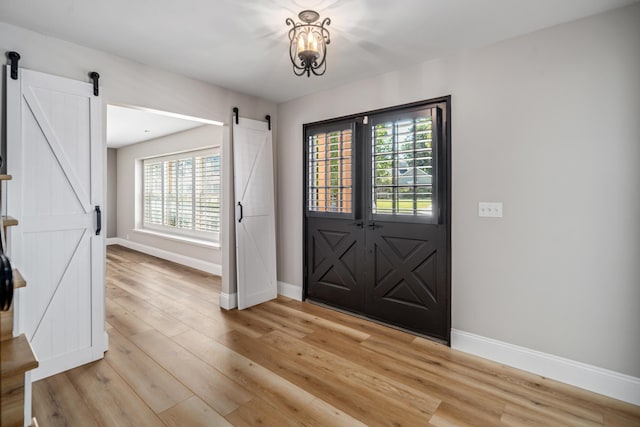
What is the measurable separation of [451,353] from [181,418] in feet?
6.93

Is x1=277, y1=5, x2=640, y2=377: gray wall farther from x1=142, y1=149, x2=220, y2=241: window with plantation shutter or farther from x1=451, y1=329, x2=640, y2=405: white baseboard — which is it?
x1=142, y1=149, x2=220, y2=241: window with plantation shutter

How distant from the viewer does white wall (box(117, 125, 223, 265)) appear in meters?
5.58

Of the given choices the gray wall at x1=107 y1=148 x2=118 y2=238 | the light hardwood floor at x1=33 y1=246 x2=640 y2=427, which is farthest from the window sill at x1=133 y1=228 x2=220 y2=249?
the light hardwood floor at x1=33 y1=246 x2=640 y2=427

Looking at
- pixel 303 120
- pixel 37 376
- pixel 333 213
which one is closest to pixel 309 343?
pixel 333 213

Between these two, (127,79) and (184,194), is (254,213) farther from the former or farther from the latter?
(184,194)

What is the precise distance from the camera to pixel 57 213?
2.43 metres

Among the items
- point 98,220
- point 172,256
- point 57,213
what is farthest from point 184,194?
point 57,213

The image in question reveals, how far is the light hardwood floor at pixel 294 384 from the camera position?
1.94 m

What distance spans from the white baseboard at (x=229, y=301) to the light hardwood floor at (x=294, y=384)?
373 millimetres

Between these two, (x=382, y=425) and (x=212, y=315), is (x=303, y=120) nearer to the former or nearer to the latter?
(x=212, y=315)

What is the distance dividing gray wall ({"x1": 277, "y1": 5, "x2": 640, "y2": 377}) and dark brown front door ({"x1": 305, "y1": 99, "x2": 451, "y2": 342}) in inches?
6.3

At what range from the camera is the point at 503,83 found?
2.57 m

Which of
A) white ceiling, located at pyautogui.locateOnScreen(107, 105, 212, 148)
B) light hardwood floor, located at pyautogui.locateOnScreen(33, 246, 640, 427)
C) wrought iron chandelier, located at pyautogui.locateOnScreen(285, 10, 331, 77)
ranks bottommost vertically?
light hardwood floor, located at pyautogui.locateOnScreen(33, 246, 640, 427)

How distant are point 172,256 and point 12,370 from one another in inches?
226
